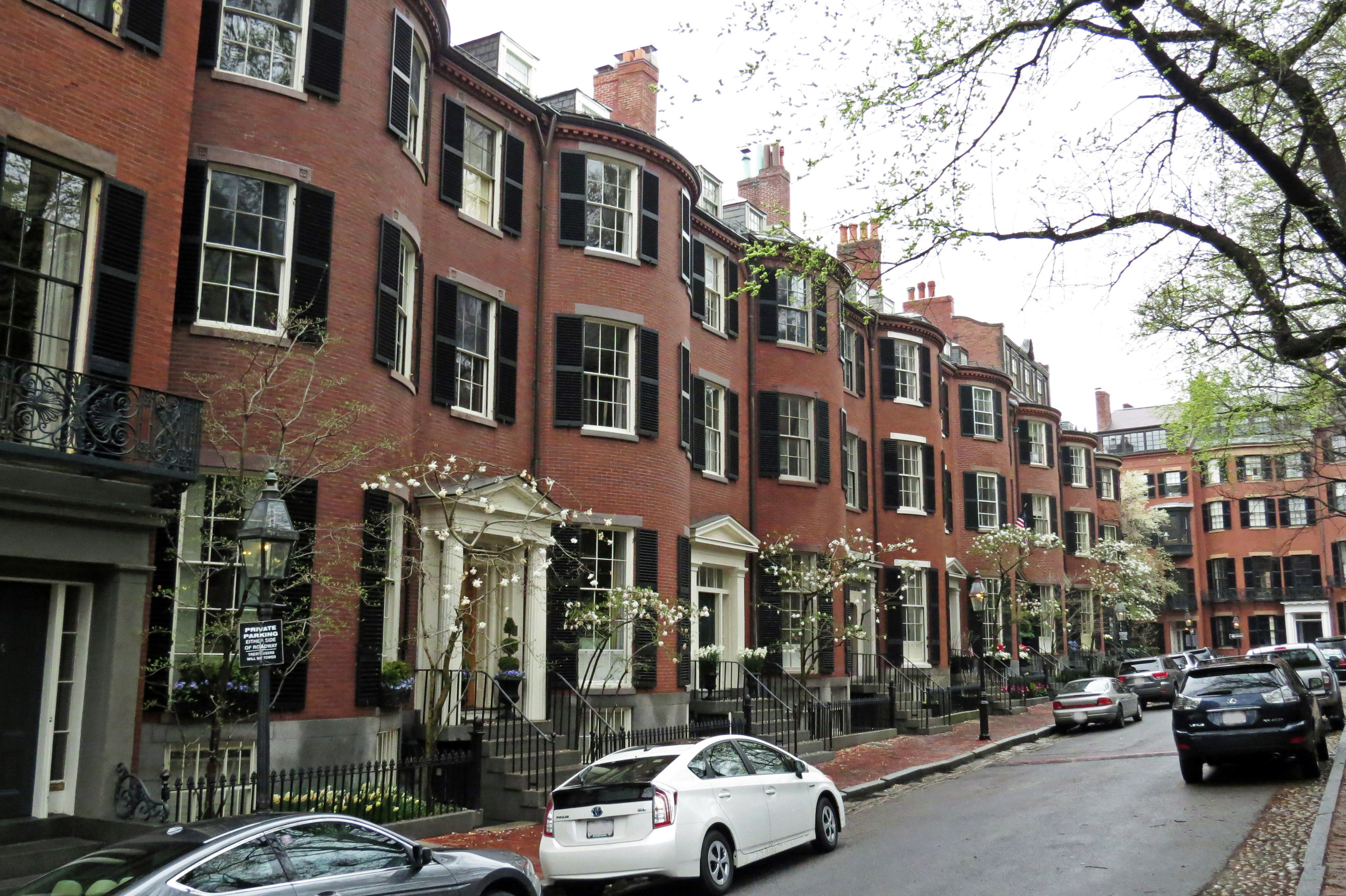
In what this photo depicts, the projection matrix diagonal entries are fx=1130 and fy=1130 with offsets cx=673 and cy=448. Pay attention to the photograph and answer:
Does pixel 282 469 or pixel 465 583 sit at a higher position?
pixel 282 469

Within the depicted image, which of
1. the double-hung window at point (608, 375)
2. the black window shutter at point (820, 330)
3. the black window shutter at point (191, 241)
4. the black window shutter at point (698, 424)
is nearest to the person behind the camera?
the black window shutter at point (191, 241)

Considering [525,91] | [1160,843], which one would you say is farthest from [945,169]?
[525,91]

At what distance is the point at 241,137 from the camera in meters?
14.1

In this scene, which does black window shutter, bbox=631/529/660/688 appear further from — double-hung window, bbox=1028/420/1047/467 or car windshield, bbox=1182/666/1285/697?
double-hung window, bbox=1028/420/1047/467

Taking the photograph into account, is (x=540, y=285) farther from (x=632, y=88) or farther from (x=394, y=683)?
(x=394, y=683)

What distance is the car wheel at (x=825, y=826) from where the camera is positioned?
42.6 ft

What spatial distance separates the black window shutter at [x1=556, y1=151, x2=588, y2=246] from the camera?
68.1ft

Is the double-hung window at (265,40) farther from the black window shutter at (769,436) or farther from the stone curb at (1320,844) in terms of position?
the black window shutter at (769,436)

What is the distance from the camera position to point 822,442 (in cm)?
2747

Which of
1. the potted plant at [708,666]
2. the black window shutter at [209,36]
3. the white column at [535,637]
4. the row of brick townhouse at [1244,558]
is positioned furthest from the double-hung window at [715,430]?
the row of brick townhouse at [1244,558]

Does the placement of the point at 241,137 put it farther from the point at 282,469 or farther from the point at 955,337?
the point at 955,337

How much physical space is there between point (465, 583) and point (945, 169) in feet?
33.6

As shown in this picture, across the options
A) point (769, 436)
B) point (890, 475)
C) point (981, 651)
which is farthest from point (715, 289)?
point (981, 651)

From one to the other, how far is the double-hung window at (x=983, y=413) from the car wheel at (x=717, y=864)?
31181 mm
